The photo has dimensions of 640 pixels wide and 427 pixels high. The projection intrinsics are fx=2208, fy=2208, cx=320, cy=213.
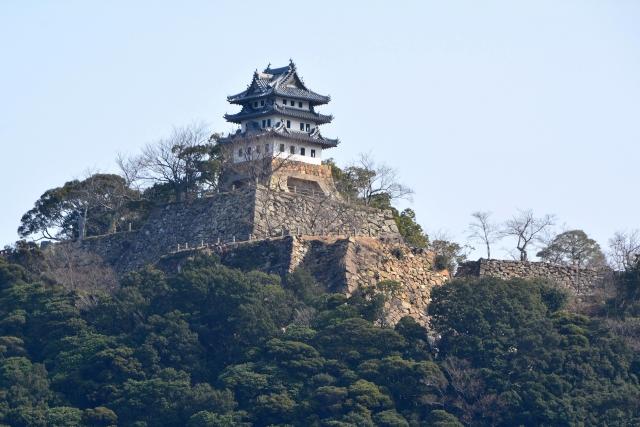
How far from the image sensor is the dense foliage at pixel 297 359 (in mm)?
65688

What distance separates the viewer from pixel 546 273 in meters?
73.9

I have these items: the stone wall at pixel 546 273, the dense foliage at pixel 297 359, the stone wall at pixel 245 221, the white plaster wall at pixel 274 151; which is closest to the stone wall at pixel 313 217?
the stone wall at pixel 245 221

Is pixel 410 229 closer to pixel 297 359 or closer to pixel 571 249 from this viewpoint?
pixel 571 249

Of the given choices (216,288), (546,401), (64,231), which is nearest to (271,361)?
(216,288)

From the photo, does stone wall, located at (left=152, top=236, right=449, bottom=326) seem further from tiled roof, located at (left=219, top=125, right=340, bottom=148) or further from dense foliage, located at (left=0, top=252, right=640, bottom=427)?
tiled roof, located at (left=219, top=125, right=340, bottom=148)

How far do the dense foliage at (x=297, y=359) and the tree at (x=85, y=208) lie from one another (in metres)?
9.32

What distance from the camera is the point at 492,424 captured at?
6556 centimetres

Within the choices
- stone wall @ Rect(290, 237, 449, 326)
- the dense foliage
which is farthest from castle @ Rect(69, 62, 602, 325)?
the dense foliage

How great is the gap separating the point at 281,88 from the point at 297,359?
17362 millimetres

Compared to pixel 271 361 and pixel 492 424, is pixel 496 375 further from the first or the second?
pixel 271 361

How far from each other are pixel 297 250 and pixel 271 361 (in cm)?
673

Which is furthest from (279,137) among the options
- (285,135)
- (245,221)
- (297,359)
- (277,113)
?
(297,359)

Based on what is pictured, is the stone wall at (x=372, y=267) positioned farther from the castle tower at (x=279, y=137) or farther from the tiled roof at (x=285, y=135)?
the tiled roof at (x=285, y=135)

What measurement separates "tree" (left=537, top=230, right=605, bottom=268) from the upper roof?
10236 millimetres
